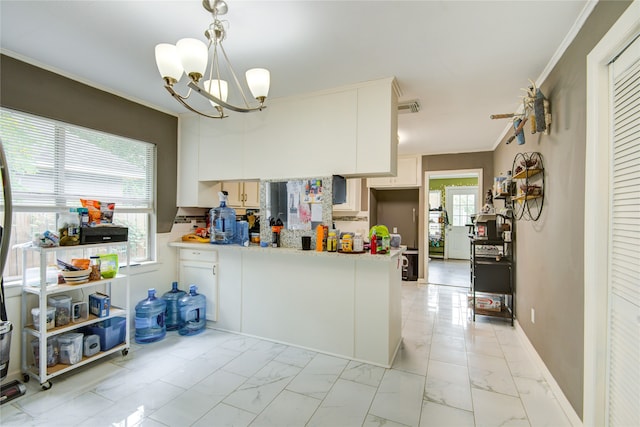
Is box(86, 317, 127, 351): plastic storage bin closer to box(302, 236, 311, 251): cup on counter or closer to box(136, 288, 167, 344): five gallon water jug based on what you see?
box(136, 288, 167, 344): five gallon water jug

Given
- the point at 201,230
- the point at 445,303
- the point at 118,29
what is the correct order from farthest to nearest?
the point at 445,303
the point at 201,230
the point at 118,29

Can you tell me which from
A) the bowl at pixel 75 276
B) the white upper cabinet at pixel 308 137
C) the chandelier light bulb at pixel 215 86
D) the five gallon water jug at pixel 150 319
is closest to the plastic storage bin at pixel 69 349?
the bowl at pixel 75 276

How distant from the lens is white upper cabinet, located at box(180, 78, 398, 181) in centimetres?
252

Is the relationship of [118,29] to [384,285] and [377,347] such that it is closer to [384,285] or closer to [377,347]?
[384,285]

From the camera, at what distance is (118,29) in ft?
6.13

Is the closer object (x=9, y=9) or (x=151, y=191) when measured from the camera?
(x=9, y=9)

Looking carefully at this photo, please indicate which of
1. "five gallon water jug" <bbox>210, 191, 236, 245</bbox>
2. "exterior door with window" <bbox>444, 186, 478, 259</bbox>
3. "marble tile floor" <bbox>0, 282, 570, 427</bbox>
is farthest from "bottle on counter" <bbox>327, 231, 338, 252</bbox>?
"exterior door with window" <bbox>444, 186, 478, 259</bbox>

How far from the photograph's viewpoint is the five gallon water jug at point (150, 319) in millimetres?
2891

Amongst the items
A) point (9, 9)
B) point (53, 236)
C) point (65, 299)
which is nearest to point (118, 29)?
point (9, 9)

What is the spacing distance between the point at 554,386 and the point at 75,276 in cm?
383

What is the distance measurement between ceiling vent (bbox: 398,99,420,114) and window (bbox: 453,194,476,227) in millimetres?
5943

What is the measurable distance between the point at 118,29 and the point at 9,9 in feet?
1.83

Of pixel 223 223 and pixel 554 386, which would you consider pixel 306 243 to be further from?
pixel 554 386

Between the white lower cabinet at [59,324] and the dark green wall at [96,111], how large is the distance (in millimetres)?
1032
